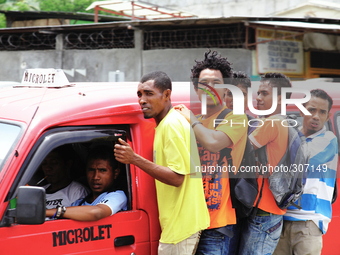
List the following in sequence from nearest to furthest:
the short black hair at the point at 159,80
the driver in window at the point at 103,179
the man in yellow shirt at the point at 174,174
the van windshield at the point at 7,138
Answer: the van windshield at the point at 7,138 → the man in yellow shirt at the point at 174,174 → the short black hair at the point at 159,80 → the driver in window at the point at 103,179

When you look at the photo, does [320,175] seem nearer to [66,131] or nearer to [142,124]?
[142,124]

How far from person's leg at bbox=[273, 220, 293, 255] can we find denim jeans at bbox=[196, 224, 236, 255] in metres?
0.58

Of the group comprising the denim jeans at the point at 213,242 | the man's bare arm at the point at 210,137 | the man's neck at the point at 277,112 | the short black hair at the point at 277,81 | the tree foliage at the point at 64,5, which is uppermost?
the tree foliage at the point at 64,5

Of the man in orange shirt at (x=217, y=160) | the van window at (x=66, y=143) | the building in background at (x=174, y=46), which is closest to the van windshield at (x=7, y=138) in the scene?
the van window at (x=66, y=143)

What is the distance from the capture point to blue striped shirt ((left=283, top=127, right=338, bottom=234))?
2967 mm

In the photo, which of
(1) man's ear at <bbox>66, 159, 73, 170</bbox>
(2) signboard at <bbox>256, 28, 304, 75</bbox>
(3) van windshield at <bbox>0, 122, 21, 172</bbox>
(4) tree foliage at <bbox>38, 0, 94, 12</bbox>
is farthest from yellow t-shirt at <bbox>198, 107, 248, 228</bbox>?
(4) tree foliage at <bbox>38, 0, 94, 12</bbox>

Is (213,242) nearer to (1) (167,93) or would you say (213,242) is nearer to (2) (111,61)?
(1) (167,93)

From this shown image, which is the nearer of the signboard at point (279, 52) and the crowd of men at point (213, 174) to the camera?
the crowd of men at point (213, 174)

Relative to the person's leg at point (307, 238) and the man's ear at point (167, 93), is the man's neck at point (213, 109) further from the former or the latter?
the person's leg at point (307, 238)

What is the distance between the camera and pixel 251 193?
105 inches

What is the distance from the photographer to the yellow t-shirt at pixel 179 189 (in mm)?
2342

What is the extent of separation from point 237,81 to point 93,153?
3.87 feet

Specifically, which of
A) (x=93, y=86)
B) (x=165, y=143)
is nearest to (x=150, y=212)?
(x=165, y=143)

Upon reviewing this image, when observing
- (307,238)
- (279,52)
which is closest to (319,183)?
(307,238)
